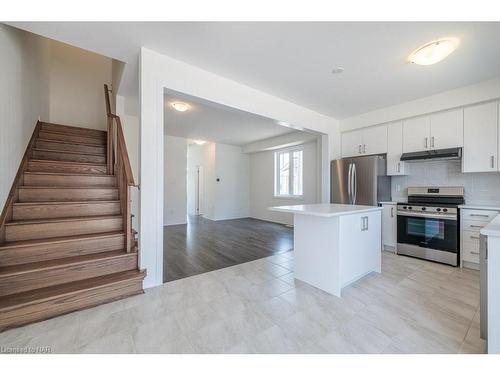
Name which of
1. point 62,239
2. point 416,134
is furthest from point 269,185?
point 62,239

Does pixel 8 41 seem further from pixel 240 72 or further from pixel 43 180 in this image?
pixel 240 72

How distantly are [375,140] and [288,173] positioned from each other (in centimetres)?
276

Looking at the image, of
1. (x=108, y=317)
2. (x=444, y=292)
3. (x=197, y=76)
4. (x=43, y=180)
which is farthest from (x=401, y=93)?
(x=43, y=180)

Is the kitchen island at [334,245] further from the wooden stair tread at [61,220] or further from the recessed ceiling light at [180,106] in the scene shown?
the recessed ceiling light at [180,106]

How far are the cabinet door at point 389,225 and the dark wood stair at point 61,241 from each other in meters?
3.75

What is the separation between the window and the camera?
19.8ft

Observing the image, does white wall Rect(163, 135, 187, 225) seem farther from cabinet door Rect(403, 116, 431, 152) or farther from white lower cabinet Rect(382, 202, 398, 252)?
cabinet door Rect(403, 116, 431, 152)

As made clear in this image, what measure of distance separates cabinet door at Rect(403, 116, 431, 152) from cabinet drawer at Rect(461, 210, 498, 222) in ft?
3.60

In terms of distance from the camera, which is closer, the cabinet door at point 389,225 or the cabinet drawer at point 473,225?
the cabinet drawer at point 473,225

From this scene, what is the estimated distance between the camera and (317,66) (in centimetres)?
246

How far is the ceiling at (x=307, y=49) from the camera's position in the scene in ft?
6.07

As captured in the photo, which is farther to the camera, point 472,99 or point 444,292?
point 472,99

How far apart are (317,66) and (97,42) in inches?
93.2

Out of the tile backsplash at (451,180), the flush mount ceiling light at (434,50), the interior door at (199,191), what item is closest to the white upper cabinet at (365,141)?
the tile backsplash at (451,180)
